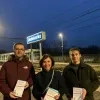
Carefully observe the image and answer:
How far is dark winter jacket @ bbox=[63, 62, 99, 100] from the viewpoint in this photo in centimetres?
508

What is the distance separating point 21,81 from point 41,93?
0.44 meters

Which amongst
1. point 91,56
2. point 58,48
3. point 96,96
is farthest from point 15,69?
point 58,48

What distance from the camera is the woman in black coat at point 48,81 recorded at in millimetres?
4992

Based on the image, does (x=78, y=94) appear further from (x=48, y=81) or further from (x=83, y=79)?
(x=48, y=81)

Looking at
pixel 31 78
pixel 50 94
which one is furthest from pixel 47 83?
pixel 31 78

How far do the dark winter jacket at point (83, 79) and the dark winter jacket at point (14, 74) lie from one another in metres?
0.65

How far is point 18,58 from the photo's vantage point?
5.38 m

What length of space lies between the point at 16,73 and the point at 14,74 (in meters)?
0.04

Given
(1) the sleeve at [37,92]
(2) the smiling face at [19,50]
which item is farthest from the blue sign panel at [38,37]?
(1) the sleeve at [37,92]

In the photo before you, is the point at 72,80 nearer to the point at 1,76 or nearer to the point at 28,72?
the point at 28,72

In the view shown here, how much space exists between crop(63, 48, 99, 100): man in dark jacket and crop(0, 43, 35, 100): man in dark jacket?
664 mm

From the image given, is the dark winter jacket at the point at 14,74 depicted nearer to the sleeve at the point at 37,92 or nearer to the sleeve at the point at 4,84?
the sleeve at the point at 4,84

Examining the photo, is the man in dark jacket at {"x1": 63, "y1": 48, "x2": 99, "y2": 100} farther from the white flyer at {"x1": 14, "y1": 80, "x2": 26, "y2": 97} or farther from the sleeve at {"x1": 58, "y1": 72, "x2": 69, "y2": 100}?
the white flyer at {"x1": 14, "y1": 80, "x2": 26, "y2": 97}

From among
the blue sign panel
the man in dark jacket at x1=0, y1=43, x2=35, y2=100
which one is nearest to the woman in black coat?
the man in dark jacket at x1=0, y1=43, x2=35, y2=100
